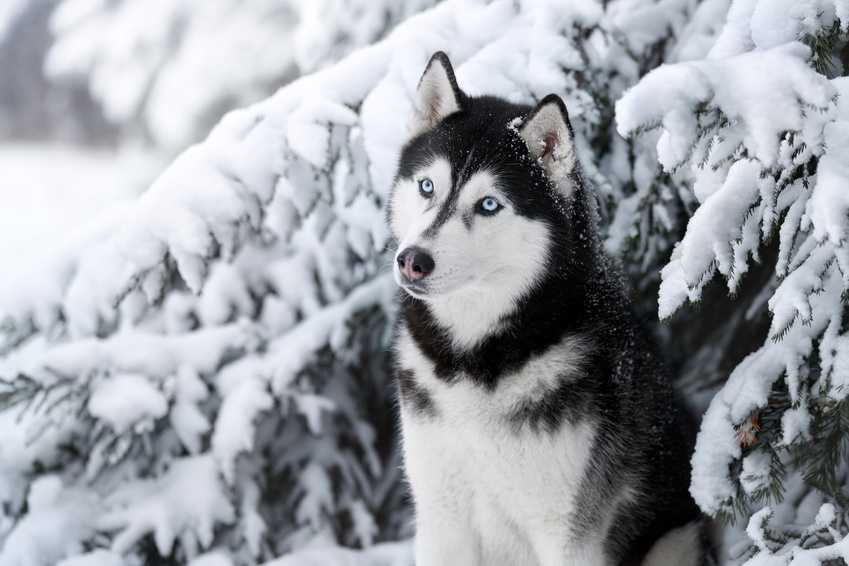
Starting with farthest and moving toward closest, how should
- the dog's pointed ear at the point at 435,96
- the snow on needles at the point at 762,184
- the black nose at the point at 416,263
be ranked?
1. the dog's pointed ear at the point at 435,96
2. the black nose at the point at 416,263
3. the snow on needles at the point at 762,184

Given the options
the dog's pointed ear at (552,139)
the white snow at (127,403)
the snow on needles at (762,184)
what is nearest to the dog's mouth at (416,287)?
the dog's pointed ear at (552,139)

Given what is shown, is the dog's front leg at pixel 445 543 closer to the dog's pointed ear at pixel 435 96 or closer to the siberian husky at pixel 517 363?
the siberian husky at pixel 517 363

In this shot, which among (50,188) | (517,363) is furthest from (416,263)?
(50,188)

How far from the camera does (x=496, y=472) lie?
2012mm

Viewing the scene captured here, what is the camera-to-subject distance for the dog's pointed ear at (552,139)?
1.92 metres

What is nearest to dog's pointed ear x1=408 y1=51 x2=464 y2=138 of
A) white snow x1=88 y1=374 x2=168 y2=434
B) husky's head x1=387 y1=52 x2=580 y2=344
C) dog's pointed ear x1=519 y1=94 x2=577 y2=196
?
husky's head x1=387 y1=52 x2=580 y2=344

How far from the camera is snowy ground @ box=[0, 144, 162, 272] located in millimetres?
5570

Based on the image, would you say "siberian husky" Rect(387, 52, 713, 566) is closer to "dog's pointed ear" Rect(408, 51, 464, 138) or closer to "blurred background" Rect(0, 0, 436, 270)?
"dog's pointed ear" Rect(408, 51, 464, 138)

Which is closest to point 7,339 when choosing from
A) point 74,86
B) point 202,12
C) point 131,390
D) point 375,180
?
point 131,390

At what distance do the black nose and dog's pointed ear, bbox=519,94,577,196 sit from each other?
0.52 m

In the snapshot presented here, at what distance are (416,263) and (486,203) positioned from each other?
351 millimetres

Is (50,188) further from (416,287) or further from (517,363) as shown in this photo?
(517,363)

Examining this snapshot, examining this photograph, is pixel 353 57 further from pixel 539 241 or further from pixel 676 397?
pixel 676 397

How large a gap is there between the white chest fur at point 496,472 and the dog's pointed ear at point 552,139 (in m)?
0.56
